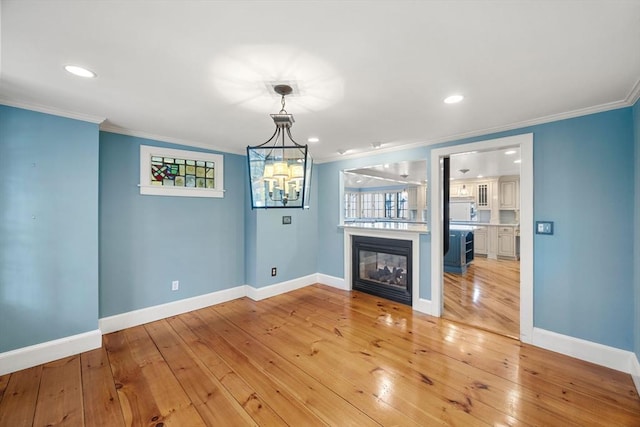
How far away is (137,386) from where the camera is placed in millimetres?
2137

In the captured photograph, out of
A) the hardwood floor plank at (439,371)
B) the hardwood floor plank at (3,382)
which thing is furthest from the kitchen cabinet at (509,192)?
the hardwood floor plank at (3,382)

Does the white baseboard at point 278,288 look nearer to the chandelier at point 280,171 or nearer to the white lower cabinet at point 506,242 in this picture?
the chandelier at point 280,171

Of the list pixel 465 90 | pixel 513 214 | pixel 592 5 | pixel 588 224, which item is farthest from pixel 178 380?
pixel 513 214

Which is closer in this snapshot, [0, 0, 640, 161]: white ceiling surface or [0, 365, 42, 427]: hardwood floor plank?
[0, 0, 640, 161]: white ceiling surface

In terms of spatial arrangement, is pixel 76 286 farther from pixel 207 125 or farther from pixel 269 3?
pixel 269 3

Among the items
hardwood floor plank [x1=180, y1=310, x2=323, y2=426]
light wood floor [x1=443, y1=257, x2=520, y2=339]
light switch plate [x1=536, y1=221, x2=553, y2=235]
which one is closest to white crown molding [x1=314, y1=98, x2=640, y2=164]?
light switch plate [x1=536, y1=221, x2=553, y2=235]

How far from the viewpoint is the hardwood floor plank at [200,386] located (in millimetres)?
1820

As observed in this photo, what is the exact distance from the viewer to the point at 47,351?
8.06 feet

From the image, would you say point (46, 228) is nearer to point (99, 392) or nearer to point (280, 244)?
point (99, 392)

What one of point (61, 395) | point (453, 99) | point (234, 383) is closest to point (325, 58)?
point (453, 99)

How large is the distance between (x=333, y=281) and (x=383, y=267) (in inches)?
38.6

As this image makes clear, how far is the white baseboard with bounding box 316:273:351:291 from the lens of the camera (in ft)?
15.1

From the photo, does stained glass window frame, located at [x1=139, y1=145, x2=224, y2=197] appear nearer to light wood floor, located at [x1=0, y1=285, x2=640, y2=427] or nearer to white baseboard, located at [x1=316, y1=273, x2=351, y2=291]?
light wood floor, located at [x1=0, y1=285, x2=640, y2=427]

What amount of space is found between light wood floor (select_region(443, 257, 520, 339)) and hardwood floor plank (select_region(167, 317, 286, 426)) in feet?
8.62
